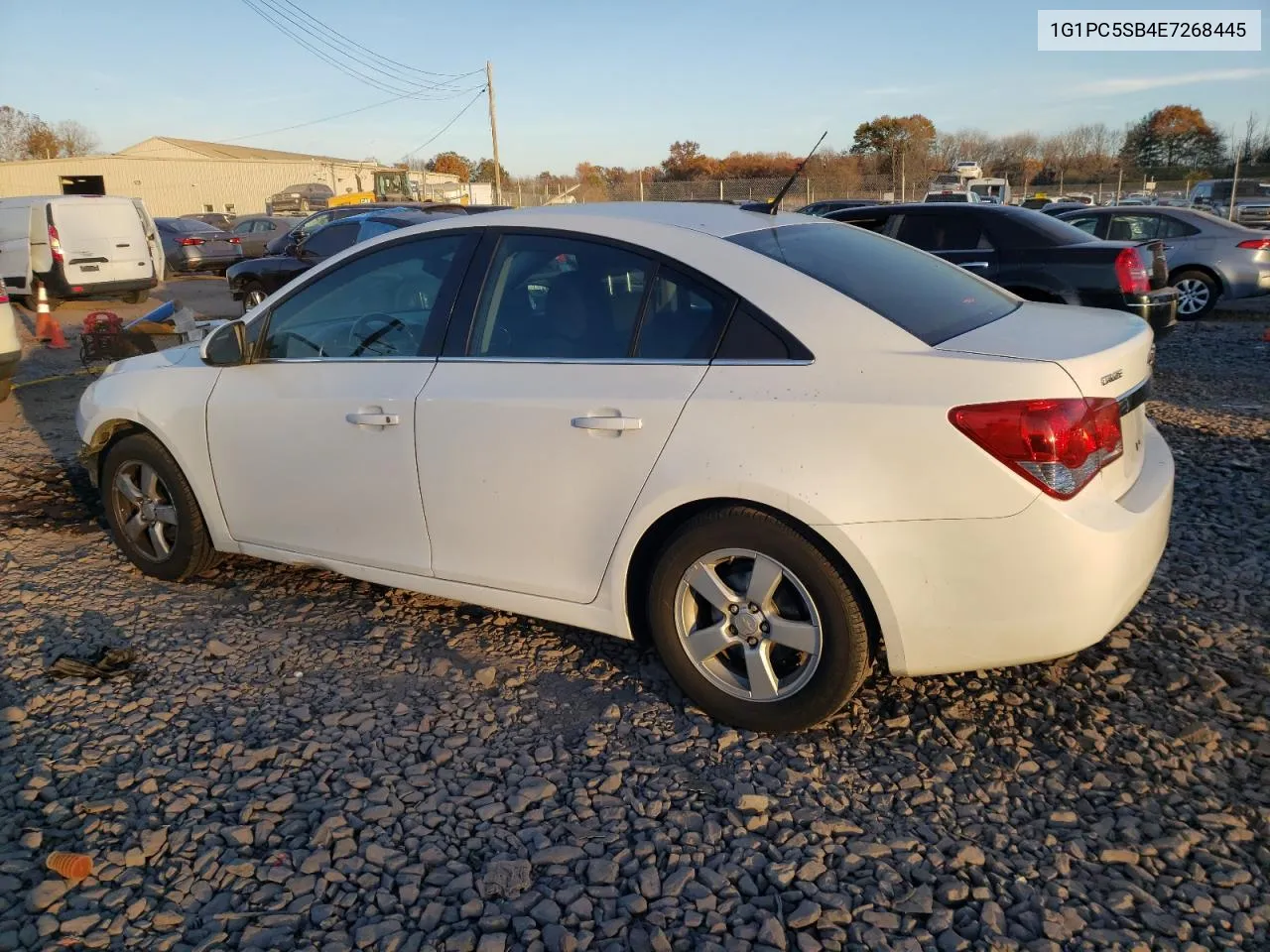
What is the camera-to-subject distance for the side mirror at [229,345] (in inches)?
161

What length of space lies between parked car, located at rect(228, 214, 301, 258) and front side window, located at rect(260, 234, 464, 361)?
2166 centimetres

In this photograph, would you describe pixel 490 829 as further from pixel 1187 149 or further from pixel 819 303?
pixel 1187 149

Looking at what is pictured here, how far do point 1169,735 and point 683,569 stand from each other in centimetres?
164

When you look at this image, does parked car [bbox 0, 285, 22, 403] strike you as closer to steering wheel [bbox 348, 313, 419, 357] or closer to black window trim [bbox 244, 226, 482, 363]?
black window trim [bbox 244, 226, 482, 363]

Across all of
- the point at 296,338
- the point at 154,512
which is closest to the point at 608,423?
the point at 296,338

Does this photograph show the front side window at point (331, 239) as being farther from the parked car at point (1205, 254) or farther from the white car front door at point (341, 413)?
the parked car at point (1205, 254)

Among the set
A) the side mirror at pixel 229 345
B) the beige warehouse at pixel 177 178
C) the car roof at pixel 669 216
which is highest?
the beige warehouse at pixel 177 178

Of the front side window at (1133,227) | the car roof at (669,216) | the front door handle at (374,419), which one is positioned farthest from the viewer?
the front side window at (1133,227)

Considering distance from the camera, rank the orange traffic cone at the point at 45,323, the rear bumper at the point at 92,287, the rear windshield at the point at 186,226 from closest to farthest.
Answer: the orange traffic cone at the point at 45,323 → the rear bumper at the point at 92,287 → the rear windshield at the point at 186,226

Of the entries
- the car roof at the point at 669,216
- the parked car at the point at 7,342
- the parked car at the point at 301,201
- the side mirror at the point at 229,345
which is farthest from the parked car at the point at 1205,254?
the parked car at the point at 301,201

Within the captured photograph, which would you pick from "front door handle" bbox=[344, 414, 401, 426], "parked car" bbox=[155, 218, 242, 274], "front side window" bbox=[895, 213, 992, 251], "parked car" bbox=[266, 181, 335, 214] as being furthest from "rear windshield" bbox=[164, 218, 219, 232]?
"front door handle" bbox=[344, 414, 401, 426]

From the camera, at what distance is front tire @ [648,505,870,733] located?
288 centimetres

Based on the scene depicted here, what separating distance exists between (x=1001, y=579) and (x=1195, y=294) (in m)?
11.8

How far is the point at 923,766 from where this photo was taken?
2951mm
